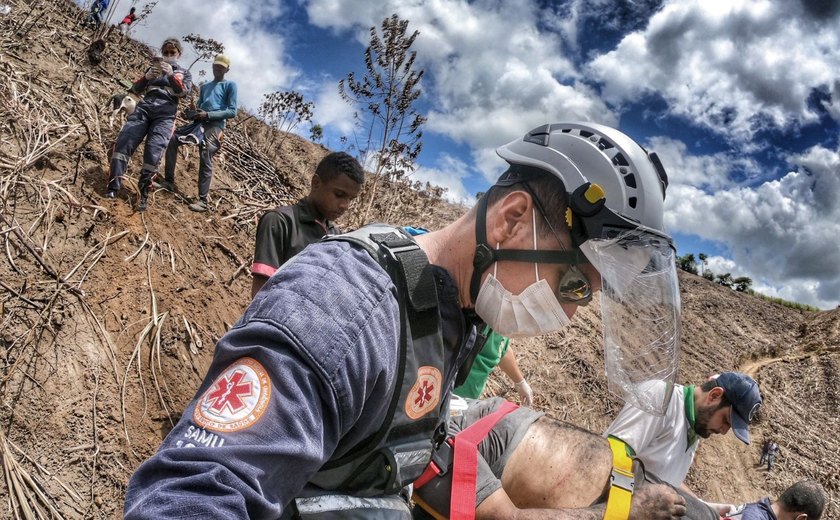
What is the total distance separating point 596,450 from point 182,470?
5.96ft

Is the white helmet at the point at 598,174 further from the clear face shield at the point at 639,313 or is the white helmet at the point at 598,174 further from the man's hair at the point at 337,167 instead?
the man's hair at the point at 337,167

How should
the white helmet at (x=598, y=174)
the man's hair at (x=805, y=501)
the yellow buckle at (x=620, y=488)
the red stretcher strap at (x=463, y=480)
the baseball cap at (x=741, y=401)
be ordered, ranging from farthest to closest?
the man's hair at (x=805, y=501) < the baseball cap at (x=741, y=401) < the yellow buckle at (x=620, y=488) < the red stretcher strap at (x=463, y=480) < the white helmet at (x=598, y=174)

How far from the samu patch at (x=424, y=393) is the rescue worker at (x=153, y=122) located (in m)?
5.12

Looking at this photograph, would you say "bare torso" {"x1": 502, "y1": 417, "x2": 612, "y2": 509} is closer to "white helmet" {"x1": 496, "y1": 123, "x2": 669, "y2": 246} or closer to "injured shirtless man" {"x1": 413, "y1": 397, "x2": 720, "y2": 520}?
"injured shirtless man" {"x1": 413, "y1": 397, "x2": 720, "y2": 520}

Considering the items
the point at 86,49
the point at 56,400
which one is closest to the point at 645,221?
the point at 56,400

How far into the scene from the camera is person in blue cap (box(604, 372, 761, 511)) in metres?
3.23

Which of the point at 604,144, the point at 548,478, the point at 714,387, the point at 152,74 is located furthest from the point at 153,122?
the point at 714,387

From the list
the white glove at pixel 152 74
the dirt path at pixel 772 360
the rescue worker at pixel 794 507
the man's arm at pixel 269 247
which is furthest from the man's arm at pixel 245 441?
the dirt path at pixel 772 360

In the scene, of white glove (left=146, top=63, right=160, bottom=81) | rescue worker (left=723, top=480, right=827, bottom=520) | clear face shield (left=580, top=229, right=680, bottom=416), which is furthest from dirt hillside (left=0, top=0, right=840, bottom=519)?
clear face shield (left=580, top=229, right=680, bottom=416)

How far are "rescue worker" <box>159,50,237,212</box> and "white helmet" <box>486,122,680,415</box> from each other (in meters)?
5.14

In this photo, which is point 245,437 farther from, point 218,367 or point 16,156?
point 16,156

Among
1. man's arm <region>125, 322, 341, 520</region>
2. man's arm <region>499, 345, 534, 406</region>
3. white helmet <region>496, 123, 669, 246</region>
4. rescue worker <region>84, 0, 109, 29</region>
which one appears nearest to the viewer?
man's arm <region>125, 322, 341, 520</region>

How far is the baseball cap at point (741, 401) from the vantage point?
355cm

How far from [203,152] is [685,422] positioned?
521 cm
